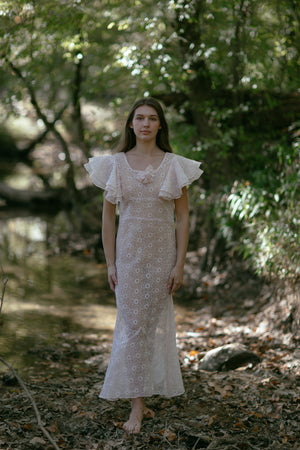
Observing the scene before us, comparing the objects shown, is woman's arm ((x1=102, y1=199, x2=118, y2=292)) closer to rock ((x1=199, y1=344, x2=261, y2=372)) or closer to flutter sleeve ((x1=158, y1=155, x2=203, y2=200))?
flutter sleeve ((x1=158, y1=155, x2=203, y2=200))

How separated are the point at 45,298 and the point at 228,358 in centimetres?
310

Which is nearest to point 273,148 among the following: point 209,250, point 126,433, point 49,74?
point 209,250

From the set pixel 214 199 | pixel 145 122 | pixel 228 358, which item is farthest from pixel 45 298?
pixel 145 122

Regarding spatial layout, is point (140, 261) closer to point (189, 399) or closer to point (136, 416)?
point (136, 416)

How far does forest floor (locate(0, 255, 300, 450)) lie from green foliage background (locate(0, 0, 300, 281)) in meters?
0.75

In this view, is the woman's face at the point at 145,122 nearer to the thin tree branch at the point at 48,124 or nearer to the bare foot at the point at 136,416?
the bare foot at the point at 136,416

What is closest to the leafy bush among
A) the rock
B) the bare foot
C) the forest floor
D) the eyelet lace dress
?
the forest floor

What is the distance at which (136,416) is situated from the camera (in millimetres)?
2994

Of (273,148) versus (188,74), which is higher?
(188,74)

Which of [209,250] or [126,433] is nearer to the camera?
[126,433]

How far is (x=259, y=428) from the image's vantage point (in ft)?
9.82

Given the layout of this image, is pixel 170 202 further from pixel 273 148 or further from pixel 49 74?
pixel 49 74

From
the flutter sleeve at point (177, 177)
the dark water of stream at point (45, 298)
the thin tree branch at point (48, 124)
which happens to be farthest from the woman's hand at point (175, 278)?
the thin tree branch at point (48, 124)

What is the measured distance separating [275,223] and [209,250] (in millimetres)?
1977
